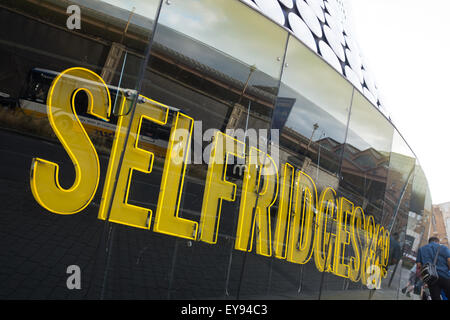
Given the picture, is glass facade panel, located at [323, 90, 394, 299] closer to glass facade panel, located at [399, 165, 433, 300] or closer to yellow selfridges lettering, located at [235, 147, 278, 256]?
glass facade panel, located at [399, 165, 433, 300]

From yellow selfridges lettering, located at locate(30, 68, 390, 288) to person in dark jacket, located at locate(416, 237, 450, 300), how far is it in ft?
6.53

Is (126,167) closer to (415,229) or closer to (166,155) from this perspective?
(166,155)

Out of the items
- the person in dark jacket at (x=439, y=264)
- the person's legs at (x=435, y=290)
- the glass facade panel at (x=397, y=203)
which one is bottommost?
the person's legs at (x=435, y=290)

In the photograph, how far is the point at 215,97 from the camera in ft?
9.50

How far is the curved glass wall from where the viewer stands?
6.40ft

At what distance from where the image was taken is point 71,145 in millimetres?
2076

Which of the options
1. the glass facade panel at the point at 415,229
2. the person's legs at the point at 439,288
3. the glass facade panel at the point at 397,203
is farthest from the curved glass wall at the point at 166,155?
the glass facade panel at the point at 415,229

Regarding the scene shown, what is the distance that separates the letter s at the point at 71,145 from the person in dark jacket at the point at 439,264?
18.9ft

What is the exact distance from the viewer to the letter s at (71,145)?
6.45 feet

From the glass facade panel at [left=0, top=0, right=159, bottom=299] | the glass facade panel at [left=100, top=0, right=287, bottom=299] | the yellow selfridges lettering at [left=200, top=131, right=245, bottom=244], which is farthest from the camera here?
the yellow selfridges lettering at [left=200, top=131, right=245, bottom=244]

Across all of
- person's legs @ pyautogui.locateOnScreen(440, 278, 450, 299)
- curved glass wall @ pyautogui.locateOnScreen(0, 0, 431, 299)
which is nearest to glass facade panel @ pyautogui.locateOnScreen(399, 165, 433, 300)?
person's legs @ pyautogui.locateOnScreen(440, 278, 450, 299)

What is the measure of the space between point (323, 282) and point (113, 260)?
2967 millimetres

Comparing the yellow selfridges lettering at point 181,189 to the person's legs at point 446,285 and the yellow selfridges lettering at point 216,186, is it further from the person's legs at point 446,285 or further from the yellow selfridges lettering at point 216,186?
the person's legs at point 446,285
